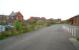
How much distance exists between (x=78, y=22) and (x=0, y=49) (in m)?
44.0

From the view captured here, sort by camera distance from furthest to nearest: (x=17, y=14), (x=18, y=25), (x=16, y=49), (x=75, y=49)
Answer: (x=17, y=14) → (x=18, y=25) → (x=75, y=49) → (x=16, y=49)

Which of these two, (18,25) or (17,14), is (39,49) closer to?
(18,25)

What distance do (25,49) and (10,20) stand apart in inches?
3223

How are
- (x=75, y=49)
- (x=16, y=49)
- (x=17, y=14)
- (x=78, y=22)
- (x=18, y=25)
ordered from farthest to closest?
(x=17, y=14), (x=78, y=22), (x=18, y=25), (x=75, y=49), (x=16, y=49)

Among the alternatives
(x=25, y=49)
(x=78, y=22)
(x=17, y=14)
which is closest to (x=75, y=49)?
(x=25, y=49)

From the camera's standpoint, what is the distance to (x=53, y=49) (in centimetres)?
1190

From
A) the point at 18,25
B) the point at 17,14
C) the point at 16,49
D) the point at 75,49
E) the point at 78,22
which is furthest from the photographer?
the point at 17,14

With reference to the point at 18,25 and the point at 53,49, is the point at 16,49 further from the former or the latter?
the point at 18,25

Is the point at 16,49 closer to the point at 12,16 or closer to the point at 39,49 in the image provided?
the point at 39,49

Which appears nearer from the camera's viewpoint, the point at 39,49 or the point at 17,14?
the point at 39,49

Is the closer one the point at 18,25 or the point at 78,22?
the point at 18,25

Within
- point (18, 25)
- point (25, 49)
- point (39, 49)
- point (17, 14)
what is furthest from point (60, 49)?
point (17, 14)

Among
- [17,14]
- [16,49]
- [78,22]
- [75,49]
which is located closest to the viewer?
[16,49]

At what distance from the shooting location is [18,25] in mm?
33594
